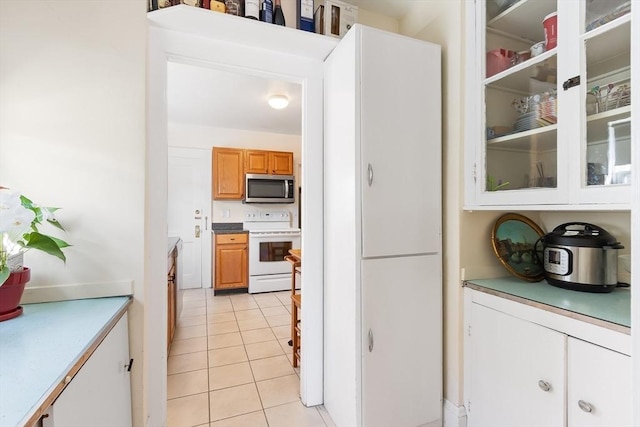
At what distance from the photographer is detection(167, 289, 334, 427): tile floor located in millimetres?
1729

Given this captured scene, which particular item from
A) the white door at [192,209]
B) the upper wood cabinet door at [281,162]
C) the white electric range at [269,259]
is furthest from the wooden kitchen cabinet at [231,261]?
the upper wood cabinet door at [281,162]

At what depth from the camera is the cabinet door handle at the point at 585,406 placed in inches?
39.9

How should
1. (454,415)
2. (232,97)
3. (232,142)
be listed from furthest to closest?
(232,142), (232,97), (454,415)

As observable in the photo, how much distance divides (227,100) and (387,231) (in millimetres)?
2849

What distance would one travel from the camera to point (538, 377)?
3.88ft

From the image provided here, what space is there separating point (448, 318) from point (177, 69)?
298 cm

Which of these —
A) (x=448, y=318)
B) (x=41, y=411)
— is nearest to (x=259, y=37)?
(x=41, y=411)

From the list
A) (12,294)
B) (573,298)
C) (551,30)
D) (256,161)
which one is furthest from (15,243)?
(256,161)

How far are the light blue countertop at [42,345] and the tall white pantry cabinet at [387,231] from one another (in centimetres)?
106

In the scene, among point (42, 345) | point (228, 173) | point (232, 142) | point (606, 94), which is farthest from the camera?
point (232, 142)

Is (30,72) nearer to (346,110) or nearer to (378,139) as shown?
(346,110)

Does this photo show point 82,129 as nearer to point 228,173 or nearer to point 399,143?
point 399,143

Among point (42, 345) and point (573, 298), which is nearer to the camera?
point (42, 345)

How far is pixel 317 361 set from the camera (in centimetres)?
182
